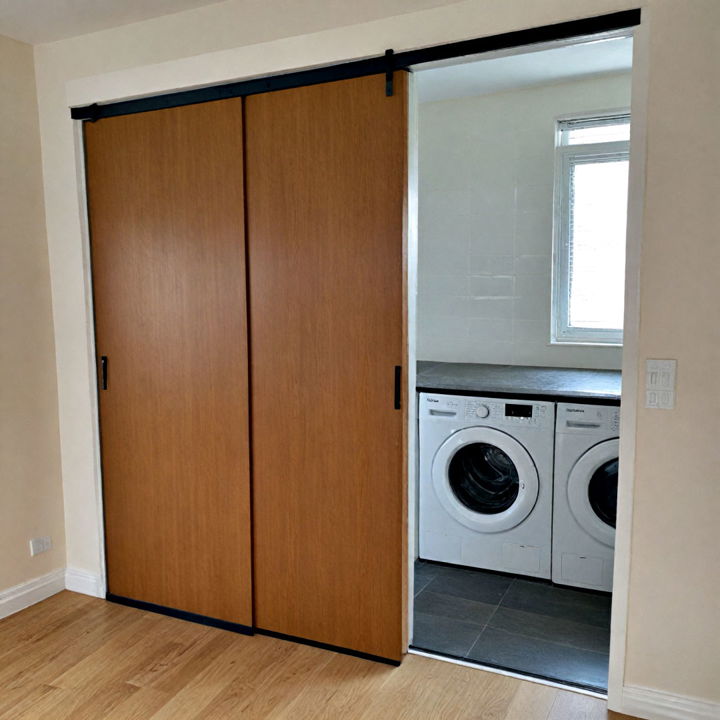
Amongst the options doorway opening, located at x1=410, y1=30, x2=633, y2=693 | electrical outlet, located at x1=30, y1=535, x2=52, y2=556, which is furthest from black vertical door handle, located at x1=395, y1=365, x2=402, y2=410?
electrical outlet, located at x1=30, y1=535, x2=52, y2=556

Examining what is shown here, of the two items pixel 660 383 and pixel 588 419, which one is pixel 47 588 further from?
pixel 660 383

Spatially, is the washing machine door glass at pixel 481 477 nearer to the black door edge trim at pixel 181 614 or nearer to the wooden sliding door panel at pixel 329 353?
the wooden sliding door panel at pixel 329 353

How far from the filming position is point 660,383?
2.05 m

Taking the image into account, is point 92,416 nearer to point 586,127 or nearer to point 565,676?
point 565,676

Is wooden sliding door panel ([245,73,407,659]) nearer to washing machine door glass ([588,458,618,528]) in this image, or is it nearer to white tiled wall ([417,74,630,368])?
washing machine door glass ([588,458,618,528])

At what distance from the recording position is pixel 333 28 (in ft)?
7.63

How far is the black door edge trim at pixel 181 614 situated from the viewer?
275cm

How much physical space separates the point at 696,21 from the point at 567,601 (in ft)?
7.44

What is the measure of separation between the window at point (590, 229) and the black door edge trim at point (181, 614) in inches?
86.0

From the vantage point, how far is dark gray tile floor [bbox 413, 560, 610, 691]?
2.51 meters

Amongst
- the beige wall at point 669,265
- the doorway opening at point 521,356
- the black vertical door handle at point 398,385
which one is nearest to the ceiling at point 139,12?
the beige wall at point 669,265

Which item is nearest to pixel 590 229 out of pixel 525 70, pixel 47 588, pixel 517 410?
pixel 525 70

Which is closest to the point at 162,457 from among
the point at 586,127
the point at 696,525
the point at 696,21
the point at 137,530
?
the point at 137,530

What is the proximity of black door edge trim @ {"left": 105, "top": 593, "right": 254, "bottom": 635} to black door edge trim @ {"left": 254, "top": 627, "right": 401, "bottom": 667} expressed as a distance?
72mm
